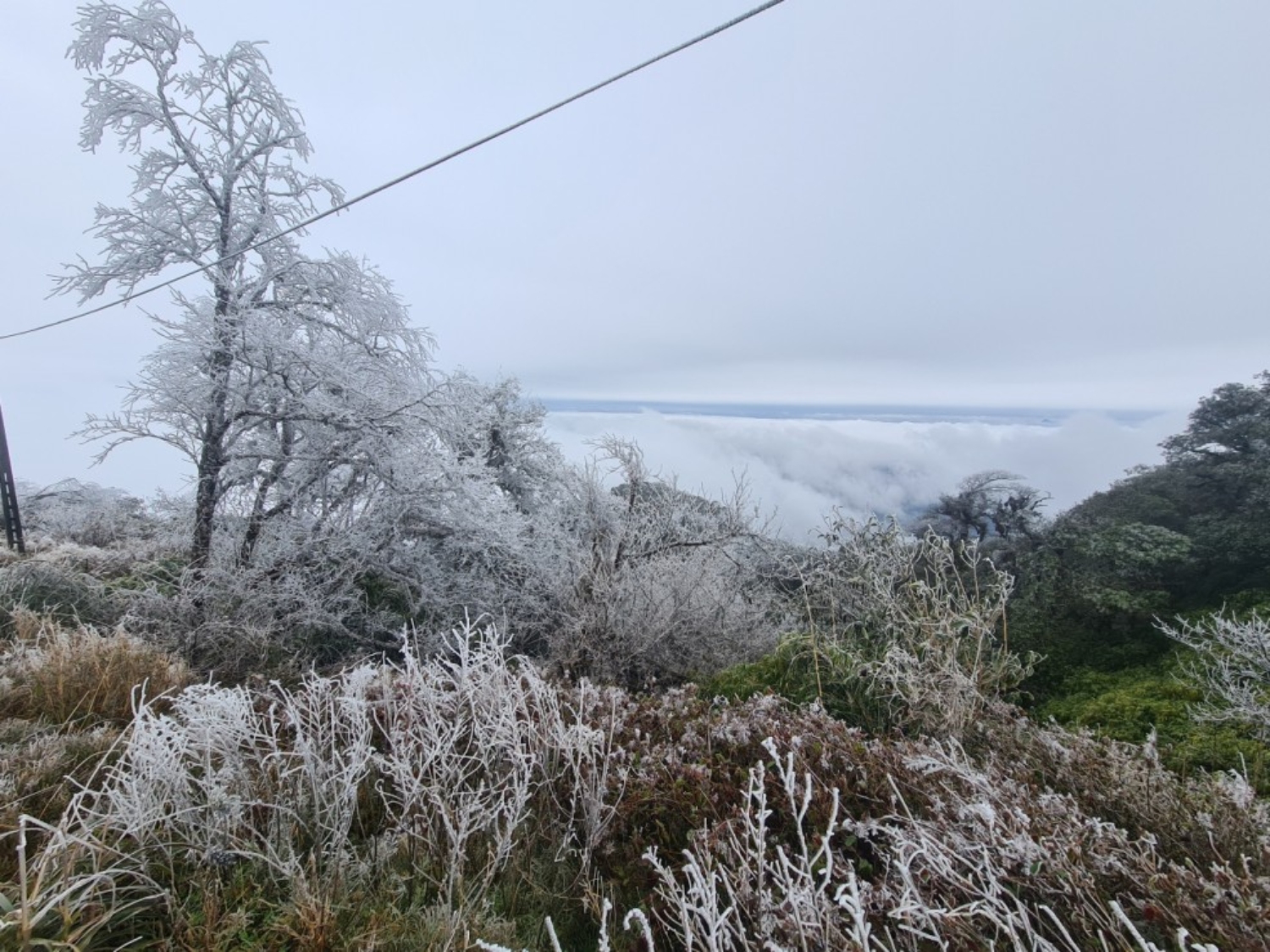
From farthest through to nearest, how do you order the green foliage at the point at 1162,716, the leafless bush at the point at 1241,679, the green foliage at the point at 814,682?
the green foliage at the point at 814,682 → the leafless bush at the point at 1241,679 → the green foliage at the point at 1162,716

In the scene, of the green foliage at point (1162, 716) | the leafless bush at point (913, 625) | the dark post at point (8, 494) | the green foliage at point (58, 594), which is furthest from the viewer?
the dark post at point (8, 494)

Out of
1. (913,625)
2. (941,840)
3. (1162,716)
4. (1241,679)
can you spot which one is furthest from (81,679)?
(1241,679)

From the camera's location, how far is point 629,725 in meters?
3.76

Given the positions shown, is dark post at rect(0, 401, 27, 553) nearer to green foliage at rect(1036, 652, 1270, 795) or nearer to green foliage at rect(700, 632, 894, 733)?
A: green foliage at rect(700, 632, 894, 733)

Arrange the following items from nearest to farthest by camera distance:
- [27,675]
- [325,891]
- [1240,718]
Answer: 1. [325,891]
2. [1240,718]
3. [27,675]

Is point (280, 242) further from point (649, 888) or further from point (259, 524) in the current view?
point (649, 888)

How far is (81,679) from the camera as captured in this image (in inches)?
160

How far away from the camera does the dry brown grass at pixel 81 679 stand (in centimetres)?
381

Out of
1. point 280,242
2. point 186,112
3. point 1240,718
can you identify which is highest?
point 186,112

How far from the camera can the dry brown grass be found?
381 cm

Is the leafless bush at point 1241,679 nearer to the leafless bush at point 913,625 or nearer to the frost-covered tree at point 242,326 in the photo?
the leafless bush at point 913,625

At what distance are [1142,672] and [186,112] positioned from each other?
11431 mm

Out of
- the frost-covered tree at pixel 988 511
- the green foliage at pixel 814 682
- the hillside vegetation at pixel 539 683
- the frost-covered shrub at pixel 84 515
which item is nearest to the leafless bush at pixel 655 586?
the hillside vegetation at pixel 539 683

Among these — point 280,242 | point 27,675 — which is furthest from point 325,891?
point 280,242
